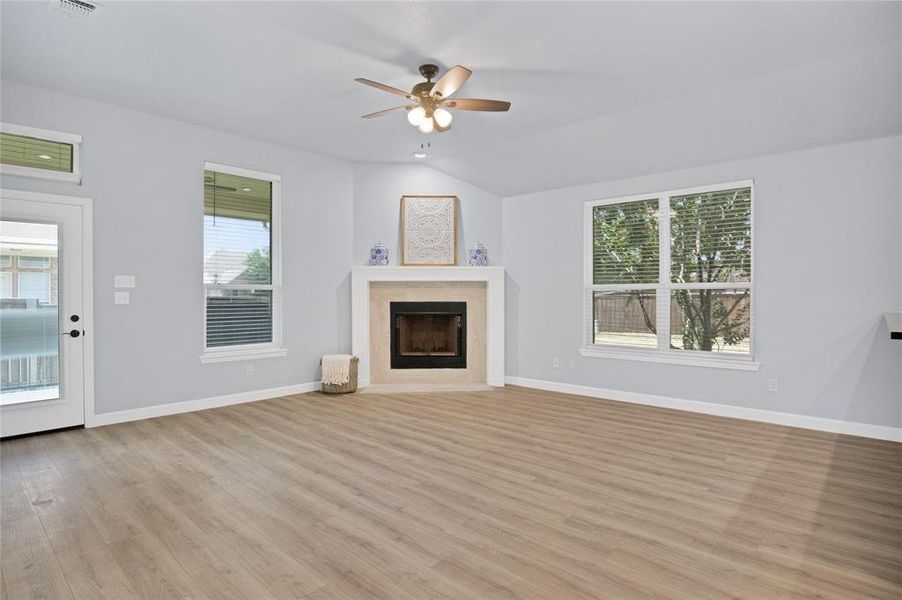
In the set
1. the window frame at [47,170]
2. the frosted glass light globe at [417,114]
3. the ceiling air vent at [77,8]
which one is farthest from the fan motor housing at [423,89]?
the window frame at [47,170]

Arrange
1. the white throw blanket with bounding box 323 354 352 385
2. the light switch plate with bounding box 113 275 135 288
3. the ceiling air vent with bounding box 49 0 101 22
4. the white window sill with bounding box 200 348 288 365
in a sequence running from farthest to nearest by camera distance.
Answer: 1. the white throw blanket with bounding box 323 354 352 385
2. the white window sill with bounding box 200 348 288 365
3. the light switch plate with bounding box 113 275 135 288
4. the ceiling air vent with bounding box 49 0 101 22

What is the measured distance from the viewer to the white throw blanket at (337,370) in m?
5.96

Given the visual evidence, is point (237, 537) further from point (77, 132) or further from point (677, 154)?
point (677, 154)

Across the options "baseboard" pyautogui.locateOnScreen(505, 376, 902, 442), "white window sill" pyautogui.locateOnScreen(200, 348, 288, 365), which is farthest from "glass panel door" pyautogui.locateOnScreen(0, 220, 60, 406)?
"baseboard" pyautogui.locateOnScreen(505, 376, 902, 442)

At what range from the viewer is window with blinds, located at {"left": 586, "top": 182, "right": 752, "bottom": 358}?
4945 millimetres

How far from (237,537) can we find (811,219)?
519cm

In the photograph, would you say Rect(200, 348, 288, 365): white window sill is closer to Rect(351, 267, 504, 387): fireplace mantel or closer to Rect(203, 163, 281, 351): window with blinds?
Rect(203, 163, 281, 351): window with blinds

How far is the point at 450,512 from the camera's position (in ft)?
8.95

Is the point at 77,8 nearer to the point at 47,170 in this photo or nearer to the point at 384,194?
the point at 47,170

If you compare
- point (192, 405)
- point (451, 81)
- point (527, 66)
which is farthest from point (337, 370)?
point (527, 66)

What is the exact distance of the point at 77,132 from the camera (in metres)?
4.45

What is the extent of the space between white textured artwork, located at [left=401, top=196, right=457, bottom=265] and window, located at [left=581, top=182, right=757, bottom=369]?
73.2 inches

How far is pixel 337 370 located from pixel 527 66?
3992 millimetres

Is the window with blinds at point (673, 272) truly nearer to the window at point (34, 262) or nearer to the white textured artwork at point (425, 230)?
the white textured artwork at point (425, 230)
